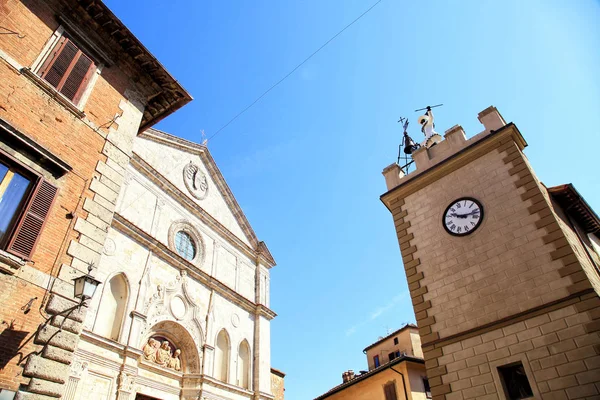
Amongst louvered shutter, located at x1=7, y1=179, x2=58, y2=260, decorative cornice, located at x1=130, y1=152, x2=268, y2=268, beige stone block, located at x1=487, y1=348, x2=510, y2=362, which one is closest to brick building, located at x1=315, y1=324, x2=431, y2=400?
decorative cornice, located at x1=130, y1=152, x2=268, y2=268

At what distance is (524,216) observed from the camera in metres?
9.40

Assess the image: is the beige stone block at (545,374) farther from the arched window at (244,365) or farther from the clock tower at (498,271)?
the arched window at (244,365)

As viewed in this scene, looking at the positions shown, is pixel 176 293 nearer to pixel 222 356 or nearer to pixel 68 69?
pixel 222 356

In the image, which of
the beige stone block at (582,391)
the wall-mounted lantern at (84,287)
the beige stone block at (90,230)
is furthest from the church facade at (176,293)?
the beige stone block at (582,391)

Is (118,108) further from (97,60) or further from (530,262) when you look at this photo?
(530,262)

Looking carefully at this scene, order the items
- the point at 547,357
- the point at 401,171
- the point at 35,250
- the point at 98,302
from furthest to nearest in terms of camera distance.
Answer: the point at 401,171 < the point at 98,302 < the point at 547,357 < the point at 35,250

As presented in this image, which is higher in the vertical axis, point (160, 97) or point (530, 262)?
point (160, 97)

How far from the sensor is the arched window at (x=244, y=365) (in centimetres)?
1658

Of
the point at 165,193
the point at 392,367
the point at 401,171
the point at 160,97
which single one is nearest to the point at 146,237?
the point at 165,193

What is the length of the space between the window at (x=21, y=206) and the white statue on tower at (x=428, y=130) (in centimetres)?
1093

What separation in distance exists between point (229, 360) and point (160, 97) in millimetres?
10706

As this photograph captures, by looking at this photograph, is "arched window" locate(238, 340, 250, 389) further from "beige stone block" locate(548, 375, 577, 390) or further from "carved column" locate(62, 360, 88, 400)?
"beige stone block" locate(548, 375, 577, 390)

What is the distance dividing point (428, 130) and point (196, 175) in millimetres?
10830

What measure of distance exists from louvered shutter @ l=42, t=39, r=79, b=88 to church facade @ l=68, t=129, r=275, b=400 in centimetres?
613
